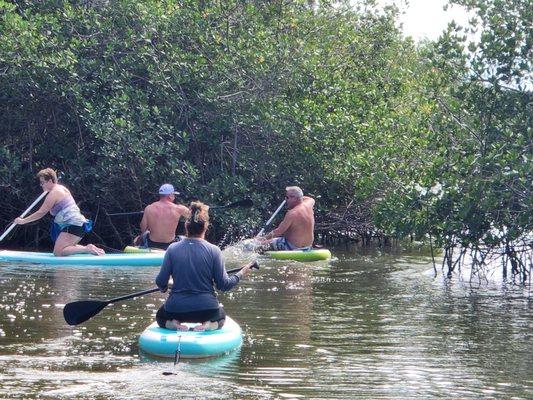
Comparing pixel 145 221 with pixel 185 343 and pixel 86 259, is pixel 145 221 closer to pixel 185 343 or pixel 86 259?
pixel 86 259

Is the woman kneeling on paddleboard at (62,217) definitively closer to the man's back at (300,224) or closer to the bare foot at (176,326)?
the man's back at (300,224)

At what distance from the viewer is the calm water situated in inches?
314

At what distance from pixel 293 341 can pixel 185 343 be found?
1377 mm

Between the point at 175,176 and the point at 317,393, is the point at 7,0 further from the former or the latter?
the point at 317,393

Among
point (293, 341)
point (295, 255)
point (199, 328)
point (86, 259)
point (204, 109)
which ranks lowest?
point (293, 341)

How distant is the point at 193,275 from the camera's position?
8.91m

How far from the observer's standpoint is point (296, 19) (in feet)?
63.1

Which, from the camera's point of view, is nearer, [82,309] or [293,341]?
[82,309]

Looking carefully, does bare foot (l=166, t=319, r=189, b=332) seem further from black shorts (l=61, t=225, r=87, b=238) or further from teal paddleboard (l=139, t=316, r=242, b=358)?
black shorts (l=61, t=225, r=87, b=238)

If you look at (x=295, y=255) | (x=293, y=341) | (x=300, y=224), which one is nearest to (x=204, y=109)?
(x=300, y=224)

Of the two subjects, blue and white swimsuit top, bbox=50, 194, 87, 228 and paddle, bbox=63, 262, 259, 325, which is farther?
blue and white swimsuit top, bbox=50, 194, 87, 228

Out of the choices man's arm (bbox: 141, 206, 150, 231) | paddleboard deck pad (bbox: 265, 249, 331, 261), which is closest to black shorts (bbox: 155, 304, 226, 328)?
man's arm (bbox: 141, 206, 150, 231)

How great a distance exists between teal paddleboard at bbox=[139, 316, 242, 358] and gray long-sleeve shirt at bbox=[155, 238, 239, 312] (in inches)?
8.5

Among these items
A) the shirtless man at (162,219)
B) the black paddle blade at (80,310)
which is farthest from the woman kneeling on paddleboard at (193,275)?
the shirtless man at (162,219)
